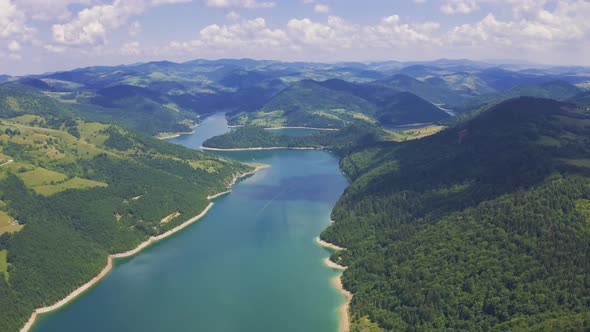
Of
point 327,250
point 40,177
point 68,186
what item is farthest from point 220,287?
point 40,177

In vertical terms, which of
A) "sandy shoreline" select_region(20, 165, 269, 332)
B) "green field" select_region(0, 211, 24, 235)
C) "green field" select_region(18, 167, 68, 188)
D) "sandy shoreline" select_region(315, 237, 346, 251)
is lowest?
"sandy shoreline" select_region(20, 165, 269, 332)

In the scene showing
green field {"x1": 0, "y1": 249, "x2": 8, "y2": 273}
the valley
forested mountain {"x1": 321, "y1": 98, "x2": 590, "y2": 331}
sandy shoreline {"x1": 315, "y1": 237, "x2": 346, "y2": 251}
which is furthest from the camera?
sandy shoreline {"x1": 315, "y1": 237, "x2": 346, "y2": 251}

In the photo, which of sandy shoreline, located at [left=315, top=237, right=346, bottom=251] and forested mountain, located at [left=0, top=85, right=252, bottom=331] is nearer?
forested mountain, located at [left=0, top=85, right=252, bottom=331]

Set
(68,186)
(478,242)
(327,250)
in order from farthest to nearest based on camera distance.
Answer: (68,186) < (327,250) < (478,242)

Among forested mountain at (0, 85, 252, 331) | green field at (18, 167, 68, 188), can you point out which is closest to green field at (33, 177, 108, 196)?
forested mountain at (0, 85, 252, 331)

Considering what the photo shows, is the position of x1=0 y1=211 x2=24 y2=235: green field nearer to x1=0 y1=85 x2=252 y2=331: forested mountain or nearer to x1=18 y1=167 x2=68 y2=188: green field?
x1=0 y1=85 x2=252 y2=331: forested mountain

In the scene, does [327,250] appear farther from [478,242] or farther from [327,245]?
[478,242]
